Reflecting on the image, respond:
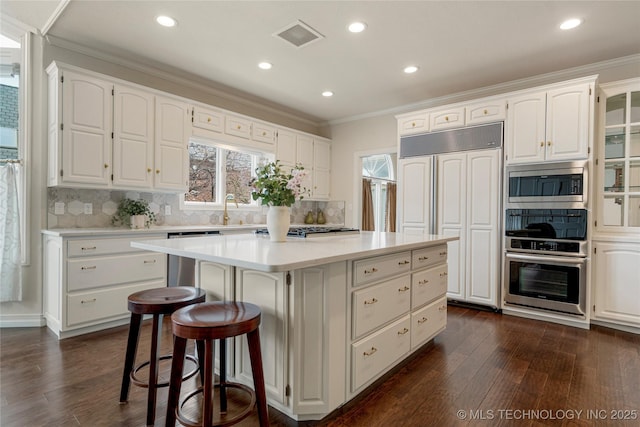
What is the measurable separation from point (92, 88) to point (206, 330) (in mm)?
2830

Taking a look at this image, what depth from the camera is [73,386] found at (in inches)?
80.3

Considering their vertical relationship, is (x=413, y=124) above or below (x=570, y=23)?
below

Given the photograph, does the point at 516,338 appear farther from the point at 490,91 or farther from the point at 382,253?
the point at 490,91

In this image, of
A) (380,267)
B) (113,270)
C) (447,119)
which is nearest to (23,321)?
(113,270)

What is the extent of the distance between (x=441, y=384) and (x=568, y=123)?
279 centimetres

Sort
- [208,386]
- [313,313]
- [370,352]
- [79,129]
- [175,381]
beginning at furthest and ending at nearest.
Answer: [79,129]
[370,352]
[313,313]
[175,381]
[208,386]

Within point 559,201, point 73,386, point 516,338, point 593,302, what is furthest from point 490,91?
point 73,386

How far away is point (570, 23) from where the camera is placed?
275 cm

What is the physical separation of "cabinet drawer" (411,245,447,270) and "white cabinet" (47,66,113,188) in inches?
112

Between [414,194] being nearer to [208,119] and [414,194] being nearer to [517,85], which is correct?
[517,85]

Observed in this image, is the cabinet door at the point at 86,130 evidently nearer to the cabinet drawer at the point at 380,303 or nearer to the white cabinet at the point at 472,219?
the cabinet drawer at the point at 380,303

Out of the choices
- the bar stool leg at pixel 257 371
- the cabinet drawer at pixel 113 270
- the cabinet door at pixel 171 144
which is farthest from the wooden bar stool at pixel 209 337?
the cabinet door at pixel 171 144

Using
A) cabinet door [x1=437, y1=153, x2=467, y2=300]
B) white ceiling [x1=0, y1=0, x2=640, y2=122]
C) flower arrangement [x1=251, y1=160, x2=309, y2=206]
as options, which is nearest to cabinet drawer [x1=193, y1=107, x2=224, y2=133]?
white ceiling [x1=0, y1=0, x2=640, y2=122]

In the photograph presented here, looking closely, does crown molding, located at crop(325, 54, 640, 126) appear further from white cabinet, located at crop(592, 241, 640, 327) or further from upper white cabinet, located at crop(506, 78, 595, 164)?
white cabinet, located at crop(592, 241, 640, 327)
